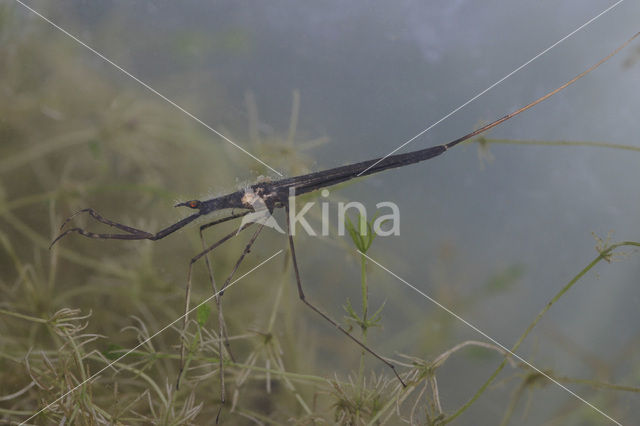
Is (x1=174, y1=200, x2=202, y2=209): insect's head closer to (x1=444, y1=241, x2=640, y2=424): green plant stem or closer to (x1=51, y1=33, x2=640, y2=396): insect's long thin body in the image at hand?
(x1=51, y1=33, x2=640, y2=396): insect's long thin body

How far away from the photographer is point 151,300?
4.71 ft

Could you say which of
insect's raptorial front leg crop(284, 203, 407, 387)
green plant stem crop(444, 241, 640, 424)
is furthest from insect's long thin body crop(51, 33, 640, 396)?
green plant stem crop(444, 241, 640, 424)

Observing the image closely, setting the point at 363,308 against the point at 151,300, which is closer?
the point at 363,308

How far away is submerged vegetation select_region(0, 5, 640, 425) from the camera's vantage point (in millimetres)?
1275

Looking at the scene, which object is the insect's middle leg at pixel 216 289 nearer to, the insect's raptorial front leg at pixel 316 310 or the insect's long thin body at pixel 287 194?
the insect's long thin body at pixel 287 194

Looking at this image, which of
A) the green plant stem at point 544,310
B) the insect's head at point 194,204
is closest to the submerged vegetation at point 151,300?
the green plant stem at point 544,310

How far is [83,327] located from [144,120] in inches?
27.6

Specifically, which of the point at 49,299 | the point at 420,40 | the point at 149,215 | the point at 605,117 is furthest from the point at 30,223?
the point at 605,117

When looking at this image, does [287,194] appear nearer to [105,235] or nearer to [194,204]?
[194,204]

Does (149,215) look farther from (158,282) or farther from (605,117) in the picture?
(605,117)

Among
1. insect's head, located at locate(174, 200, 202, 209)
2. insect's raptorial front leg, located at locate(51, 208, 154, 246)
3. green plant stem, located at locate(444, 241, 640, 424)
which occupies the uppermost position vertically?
insect's head, located at locate(174, 200, 202, 209)

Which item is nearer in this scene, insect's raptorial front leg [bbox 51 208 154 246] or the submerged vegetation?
insect's raptorial front leg [bbox 51 208 154 246]

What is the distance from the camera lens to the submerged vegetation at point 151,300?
4.18 ft

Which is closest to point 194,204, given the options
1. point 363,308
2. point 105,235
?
point 105,235
